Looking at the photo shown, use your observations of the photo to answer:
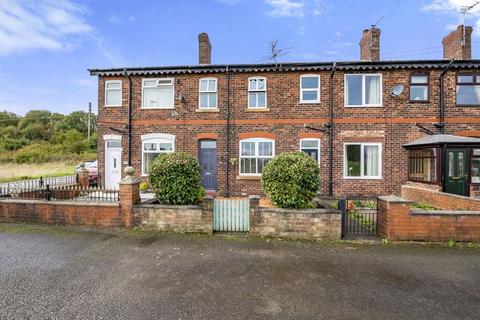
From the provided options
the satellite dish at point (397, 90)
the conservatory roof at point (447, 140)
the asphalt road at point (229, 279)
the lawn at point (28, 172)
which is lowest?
the asphalt road at point (229, 279)

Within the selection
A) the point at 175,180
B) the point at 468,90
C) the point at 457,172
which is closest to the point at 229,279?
the point at 175,180

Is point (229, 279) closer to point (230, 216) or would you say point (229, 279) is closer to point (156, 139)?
point (230, 216)

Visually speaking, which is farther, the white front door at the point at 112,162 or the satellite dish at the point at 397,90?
the white front door at the point at 112,162

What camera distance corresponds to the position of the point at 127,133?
1272cm

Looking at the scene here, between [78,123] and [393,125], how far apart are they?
75558mm

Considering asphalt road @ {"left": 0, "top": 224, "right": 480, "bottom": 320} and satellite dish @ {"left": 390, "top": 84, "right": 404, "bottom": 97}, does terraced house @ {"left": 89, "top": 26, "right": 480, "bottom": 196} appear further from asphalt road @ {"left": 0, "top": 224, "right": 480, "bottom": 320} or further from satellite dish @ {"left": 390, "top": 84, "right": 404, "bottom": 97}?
asphalt road @ {"left": 0, "top": 224, "right": 480, "bottom": 320}

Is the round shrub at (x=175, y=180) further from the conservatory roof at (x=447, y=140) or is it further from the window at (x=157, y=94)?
the conservatory roof at (x=447, y=140)

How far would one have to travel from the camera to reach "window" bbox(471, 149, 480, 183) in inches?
390

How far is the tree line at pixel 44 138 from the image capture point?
39.8 m

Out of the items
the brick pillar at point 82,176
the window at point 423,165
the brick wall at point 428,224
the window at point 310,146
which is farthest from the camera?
the brick pillar at point 82,176

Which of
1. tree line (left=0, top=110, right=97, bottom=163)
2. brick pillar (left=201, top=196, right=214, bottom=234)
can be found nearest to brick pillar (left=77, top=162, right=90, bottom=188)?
brick pillar (left=201, top=196, right=214, bottom=234)

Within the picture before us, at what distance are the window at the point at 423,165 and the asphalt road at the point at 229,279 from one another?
20.3 feet

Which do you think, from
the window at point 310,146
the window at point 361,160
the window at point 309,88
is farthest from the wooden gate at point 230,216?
the window at point 309,88

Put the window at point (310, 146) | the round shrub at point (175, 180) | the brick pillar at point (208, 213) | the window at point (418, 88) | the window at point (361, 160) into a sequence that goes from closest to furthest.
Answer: the brick pillar at point (208, 213)
the round shrub at point (175, 180)
the window at point (418, 88)
the window at point (361, 160)
the window at point (310, 146)
